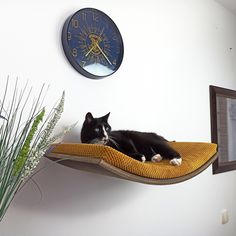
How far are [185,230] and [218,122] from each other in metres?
0.89

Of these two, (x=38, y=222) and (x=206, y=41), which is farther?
(x=206, y=41)

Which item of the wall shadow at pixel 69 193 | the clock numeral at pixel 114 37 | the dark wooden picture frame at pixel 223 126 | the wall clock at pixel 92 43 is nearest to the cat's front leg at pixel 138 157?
the wall shadow at pixel 69 193

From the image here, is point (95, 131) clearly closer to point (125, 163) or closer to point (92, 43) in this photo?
point (125, 163)

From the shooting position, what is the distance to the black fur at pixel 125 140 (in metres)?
1.12

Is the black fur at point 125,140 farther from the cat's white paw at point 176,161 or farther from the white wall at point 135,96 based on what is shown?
the white wall at point 135,96

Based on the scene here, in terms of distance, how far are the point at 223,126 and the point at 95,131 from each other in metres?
1.43

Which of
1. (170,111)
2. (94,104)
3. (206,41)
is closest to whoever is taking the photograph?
(94,104)

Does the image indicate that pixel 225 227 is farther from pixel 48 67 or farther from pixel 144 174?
pixel 48 67

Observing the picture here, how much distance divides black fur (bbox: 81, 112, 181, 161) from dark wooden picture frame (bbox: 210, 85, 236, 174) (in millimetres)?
976

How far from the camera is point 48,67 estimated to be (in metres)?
1.18

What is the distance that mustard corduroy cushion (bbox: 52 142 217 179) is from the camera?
82 centimetres

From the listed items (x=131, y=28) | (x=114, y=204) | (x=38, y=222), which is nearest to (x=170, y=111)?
(x=131, y=28)

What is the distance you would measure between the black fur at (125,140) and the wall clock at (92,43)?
277mm

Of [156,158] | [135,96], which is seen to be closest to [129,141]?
[156,158]
